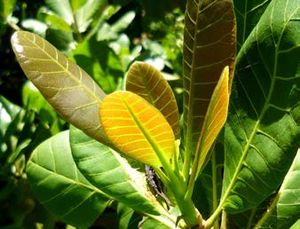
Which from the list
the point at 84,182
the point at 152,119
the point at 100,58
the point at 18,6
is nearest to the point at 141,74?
the point at 152,119

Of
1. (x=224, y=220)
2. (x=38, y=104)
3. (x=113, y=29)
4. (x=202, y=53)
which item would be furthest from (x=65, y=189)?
(x=113, y=29)

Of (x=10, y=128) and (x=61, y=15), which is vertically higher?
(x=61, y=15)

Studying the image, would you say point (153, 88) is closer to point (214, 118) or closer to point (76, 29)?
point (214, 118)

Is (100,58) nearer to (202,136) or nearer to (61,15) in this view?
(61,15)

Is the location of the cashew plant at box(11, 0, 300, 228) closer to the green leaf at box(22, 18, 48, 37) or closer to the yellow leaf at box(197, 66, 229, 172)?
the yellow leaf at box(197, 66, 229, 172)

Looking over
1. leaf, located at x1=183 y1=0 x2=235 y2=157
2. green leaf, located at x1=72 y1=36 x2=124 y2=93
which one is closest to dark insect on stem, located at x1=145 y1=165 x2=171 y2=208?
leaf, located at x1=183 y1=0 x2=235 y2=157
